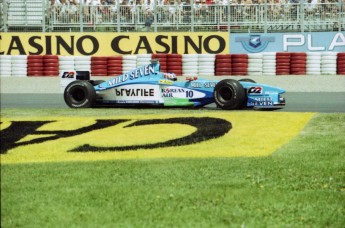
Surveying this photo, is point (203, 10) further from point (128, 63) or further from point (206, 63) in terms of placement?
point (128, 63)

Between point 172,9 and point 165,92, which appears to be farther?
point 172,9

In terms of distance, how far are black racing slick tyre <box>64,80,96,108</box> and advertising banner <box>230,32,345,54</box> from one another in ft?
42.5

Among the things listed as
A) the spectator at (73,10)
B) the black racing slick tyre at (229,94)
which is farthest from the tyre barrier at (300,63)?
the black racing slick tyre at (229,94)

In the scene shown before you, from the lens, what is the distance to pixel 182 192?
749 centimetres

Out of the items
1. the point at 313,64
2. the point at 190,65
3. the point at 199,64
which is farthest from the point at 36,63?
the point at 313,64

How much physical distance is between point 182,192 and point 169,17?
2201 cm

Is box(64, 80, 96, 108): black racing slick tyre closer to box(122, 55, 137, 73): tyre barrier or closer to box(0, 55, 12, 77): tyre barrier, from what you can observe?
box(122, 55, 137, 73): tyre barrier

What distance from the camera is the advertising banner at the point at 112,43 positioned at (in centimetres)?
2883

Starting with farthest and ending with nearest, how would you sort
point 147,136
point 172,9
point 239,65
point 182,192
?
point 172,9, point 239,65, point 147,136, point 182,192

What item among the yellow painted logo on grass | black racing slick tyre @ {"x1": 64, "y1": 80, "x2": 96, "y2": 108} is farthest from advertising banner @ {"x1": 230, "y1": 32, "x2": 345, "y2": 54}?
the yellow painted logo on grass

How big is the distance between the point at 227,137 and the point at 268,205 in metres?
4.78

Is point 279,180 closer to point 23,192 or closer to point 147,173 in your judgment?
point 147,173

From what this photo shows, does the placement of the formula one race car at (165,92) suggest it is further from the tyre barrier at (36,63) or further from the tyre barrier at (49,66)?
the tyre barrier at (36,63)

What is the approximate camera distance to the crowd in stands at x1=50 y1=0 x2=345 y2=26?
28.9 m
